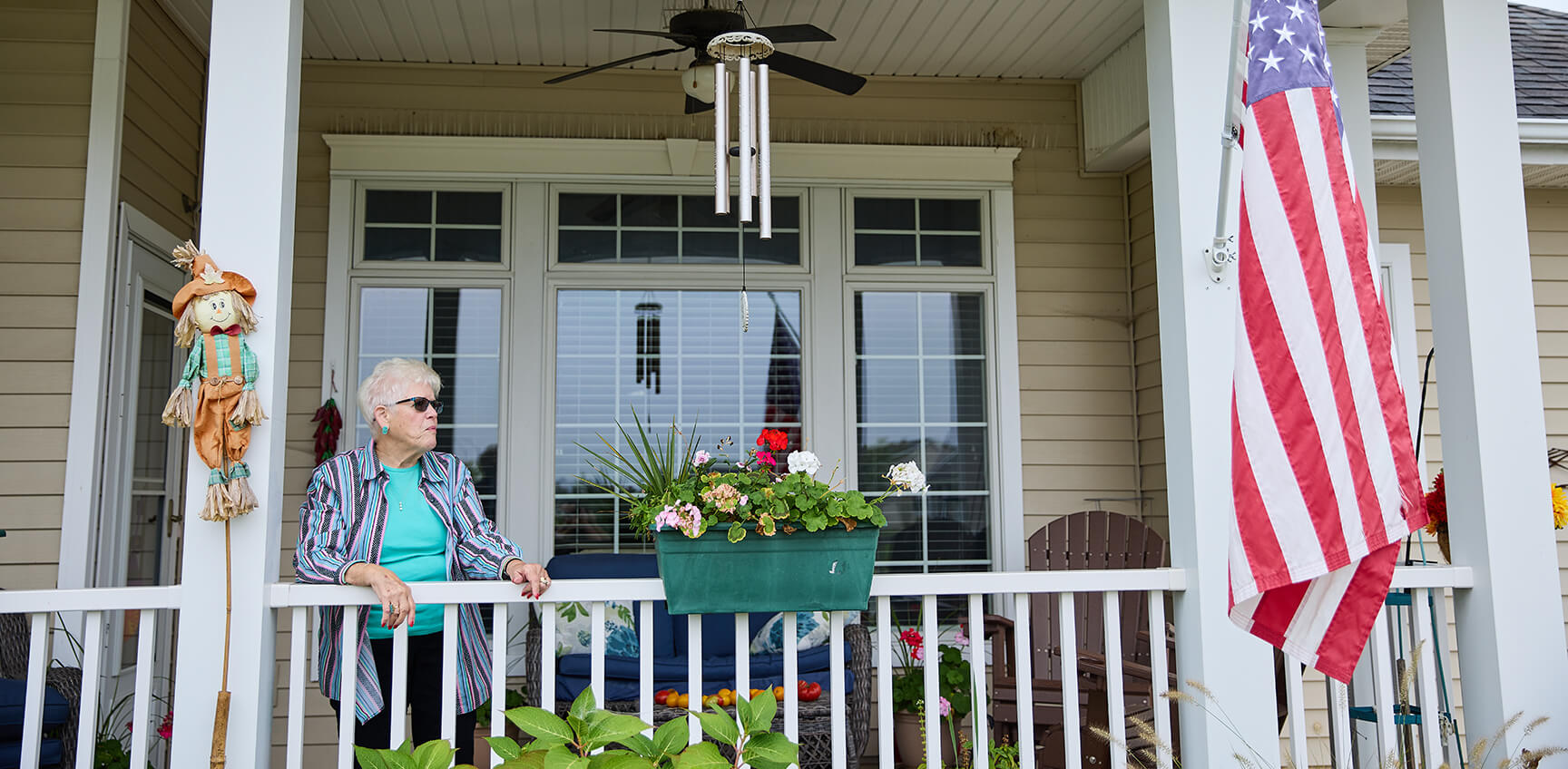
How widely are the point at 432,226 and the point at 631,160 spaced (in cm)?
90

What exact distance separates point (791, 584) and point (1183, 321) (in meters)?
1.16

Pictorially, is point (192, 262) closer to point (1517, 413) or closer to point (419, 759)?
point (419, 759)

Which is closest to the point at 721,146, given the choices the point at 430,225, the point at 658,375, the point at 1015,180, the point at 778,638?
the point at 658,375

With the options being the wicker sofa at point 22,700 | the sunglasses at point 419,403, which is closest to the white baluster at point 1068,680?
the sunglasses at point 419,403

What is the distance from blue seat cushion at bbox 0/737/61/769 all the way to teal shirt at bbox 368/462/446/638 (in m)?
1.16

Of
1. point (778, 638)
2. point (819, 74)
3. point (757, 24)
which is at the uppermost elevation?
point (757, 24)

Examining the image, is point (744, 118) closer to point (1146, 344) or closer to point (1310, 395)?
point (1310, 395)

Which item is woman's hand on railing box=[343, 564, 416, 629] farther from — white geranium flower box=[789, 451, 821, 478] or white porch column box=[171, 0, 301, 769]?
white geranium flower box=[789, 451, 821, 478]

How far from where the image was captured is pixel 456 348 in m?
4.80

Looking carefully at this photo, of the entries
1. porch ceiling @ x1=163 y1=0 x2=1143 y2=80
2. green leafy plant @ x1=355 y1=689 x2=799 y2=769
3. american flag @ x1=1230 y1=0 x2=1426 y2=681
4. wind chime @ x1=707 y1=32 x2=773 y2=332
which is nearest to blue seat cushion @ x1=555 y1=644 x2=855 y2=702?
wind chime @ x1=707 y1=32 x2=773 y2=332

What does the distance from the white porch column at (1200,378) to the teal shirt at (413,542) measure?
1.81 meters

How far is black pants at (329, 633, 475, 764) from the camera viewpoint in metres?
2.67

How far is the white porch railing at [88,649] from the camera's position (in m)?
2.41

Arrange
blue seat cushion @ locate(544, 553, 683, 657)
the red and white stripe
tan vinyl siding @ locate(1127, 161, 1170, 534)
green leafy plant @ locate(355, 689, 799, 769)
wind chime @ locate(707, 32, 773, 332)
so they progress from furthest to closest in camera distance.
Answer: tan vinyl siding @ locate(1127, 161, 1170, 534), blue seat cushion @ locate(544, 553, 683, 657), wind chime @ locate(707, 32, 773, 332), the red and white stripe, green leafy plant @ locate(355, 689, 799, 769)
